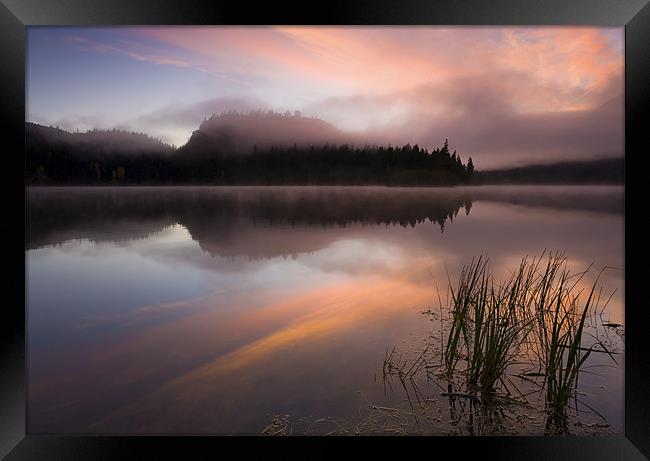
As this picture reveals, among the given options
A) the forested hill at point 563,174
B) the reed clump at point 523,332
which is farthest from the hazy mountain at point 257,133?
the reed clump at point 523,332

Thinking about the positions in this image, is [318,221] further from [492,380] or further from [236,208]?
[492,380]

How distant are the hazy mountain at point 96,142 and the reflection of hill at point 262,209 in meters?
0.34

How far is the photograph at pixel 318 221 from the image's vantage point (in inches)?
107

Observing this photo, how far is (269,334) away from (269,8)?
224cm

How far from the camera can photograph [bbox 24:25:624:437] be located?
2.71m

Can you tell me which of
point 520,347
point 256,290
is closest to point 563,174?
point 520,347

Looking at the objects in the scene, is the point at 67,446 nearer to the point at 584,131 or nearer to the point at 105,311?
the point at 105,311

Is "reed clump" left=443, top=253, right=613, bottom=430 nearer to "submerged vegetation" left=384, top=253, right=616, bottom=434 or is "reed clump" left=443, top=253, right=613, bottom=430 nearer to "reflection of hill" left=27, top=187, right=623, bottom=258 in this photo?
"submerged vegetation" left=384, top=253, right=616, bottom=434

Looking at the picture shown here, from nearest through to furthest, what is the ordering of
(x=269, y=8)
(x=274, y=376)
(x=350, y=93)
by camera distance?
1. (x=269, y=8)
2. (x=274, y=376)
3. (x=350, y=93)

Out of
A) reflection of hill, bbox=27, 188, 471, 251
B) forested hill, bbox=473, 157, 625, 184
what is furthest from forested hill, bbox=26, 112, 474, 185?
forested hill, bbox=473, 157, 625, 184

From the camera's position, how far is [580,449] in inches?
83.0

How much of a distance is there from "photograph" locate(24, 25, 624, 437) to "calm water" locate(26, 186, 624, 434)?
0.02 m

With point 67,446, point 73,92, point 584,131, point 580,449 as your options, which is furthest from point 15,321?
point 584,131

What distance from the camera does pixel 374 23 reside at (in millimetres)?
2025
